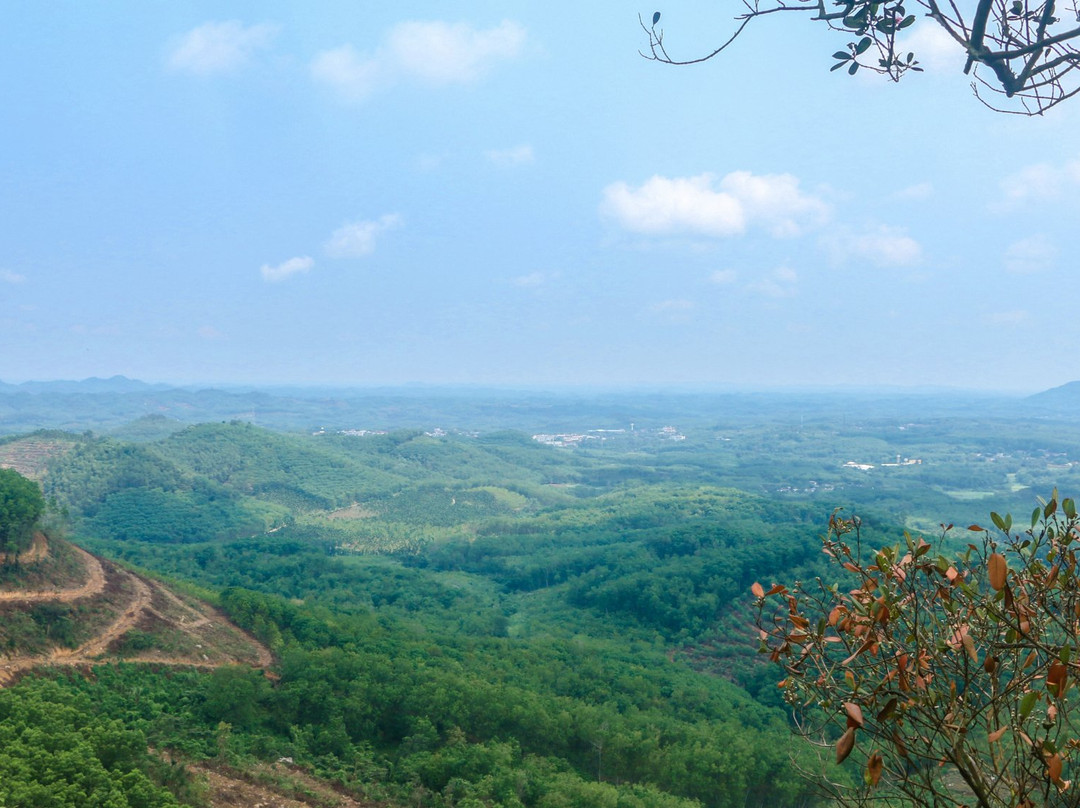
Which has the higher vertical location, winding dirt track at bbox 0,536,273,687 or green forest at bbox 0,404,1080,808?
winding dirt track at bbox 0,536,273,687

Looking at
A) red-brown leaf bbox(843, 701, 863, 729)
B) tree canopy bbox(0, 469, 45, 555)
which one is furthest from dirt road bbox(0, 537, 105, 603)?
red-brown leaf bbox(843, 701, 863, 729)

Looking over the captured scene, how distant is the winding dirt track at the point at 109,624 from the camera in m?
20.5

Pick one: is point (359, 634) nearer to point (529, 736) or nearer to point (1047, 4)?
point (529, 736)

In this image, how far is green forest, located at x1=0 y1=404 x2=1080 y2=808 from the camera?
17.8 m

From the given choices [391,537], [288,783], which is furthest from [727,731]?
[391,537]

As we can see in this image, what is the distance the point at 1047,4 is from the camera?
322 cm

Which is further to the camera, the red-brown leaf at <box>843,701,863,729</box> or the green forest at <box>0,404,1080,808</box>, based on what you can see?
the green forest at <box>0,404,1080,808</box>

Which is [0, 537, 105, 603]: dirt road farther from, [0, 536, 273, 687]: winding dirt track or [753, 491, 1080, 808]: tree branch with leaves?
[753, 491, 1080, 808]: tree branch with leaves

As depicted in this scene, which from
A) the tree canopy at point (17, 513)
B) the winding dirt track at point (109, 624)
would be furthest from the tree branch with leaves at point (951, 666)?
the tree canopy at point (17, 513)

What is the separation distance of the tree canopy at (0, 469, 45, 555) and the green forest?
2.26 metres

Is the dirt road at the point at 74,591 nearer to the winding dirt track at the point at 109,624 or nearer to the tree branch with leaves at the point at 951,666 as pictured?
the winding dirt track at the point at 109,624

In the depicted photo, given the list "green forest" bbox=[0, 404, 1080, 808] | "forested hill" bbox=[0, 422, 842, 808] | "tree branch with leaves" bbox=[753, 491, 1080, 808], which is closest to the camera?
"tree branch with leaves" bbox=[753, 491, 1080, 808]

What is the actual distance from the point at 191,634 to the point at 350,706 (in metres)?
8.26

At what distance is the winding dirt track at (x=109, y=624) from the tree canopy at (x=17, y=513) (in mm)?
732
